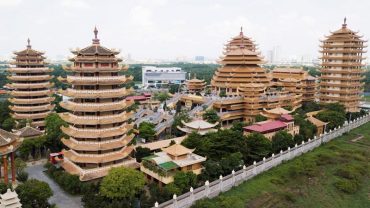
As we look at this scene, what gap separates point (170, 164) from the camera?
2791 cm

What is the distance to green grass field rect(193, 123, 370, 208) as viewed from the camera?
87.4 feet

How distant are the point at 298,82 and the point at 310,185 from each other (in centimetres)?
3380

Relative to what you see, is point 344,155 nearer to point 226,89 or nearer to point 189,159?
point 189,159

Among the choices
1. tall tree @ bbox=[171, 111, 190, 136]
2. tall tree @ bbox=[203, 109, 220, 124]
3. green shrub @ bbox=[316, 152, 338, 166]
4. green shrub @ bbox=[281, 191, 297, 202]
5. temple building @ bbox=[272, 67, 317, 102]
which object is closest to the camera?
green shrub @ bbox=[281, 191, 297, 202]

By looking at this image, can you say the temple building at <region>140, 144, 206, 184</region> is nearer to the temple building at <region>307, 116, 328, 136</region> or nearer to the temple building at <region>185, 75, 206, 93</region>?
the temple building at <region>307, 116, 328, 136</region>

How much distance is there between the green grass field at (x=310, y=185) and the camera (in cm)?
2662

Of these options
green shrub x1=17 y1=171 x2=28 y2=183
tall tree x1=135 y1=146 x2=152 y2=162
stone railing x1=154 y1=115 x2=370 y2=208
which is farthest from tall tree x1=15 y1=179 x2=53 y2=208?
tall tree x1=135 y1=146 x2=152 y2=162

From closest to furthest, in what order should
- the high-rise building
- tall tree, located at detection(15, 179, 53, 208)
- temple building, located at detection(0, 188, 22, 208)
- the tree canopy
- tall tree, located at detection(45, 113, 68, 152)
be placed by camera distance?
temple building, located at detection(0, 188, 22, 208) < tall tree, located at detection(15, 179, 53, 208) < the tree canopy < tall tree, located at detection(45, 113, 68, 152) < the high-rise building

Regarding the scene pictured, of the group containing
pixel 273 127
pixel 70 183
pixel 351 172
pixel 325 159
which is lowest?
pixel 351 172

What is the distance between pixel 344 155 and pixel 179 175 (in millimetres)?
21437

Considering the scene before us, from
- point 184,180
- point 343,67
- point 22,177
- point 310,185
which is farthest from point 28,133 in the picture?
point 343,67

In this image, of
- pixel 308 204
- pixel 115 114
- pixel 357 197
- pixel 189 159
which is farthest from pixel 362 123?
pixel 115 114

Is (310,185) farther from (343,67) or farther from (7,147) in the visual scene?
(343,67)

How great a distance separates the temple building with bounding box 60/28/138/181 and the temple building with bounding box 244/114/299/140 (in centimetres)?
1468
